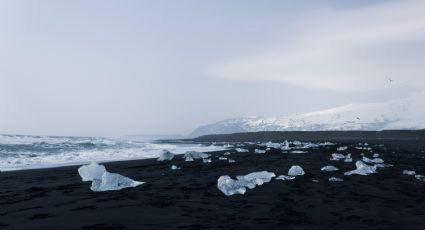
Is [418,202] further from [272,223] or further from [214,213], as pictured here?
[214,213]

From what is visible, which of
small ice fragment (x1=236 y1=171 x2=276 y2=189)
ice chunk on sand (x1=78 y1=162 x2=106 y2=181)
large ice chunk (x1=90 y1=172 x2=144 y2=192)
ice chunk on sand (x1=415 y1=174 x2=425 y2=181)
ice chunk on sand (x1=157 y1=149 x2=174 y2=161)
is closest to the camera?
large ice chunk (x1=90 y1=172 x2=144 y2=192)

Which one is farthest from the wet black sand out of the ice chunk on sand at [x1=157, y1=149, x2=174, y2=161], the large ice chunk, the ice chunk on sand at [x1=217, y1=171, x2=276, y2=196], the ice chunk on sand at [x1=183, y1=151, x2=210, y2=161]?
the ice chunk on sand at [x1=183, y1=151, x2=210, y2=161]

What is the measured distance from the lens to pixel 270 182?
11.3 meters

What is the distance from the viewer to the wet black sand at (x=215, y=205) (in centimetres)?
659

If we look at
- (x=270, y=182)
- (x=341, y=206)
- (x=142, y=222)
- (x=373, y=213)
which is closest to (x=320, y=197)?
(x=341, y=206)

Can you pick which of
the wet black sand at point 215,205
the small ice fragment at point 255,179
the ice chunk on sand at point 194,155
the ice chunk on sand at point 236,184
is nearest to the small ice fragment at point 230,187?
the ice chunk on sand at point 236,184

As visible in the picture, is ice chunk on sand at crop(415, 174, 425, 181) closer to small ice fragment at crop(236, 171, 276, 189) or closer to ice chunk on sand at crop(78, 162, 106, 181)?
small ice fragment at crop(236, 171, 276, 189)

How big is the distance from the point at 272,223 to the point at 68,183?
7.57m

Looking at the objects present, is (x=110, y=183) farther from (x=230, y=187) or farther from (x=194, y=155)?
(x=194, y=155)

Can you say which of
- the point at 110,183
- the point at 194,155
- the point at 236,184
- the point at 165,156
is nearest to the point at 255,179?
the point at 236,184

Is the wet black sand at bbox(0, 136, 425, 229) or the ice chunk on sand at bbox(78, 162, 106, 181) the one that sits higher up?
the ice chunk on sand at bbox(78, 162, 106, 181)

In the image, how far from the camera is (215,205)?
813 centimetres

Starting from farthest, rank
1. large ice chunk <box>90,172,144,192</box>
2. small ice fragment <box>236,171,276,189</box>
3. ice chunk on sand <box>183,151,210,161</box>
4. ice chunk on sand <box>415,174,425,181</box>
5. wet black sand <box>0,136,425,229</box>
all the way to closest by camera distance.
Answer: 1. ice chunk on sand <box>183,151,210,161</box>
2. ice chunk on sand <box>415,174,425,181</box>
3. small ice fragment <box>236,171,276,189</box>
4. large ice chunk <box>90,172,144,192</box>
5. wet black sand <box>0,136,425,229</box>

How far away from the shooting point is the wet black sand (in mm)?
6594
